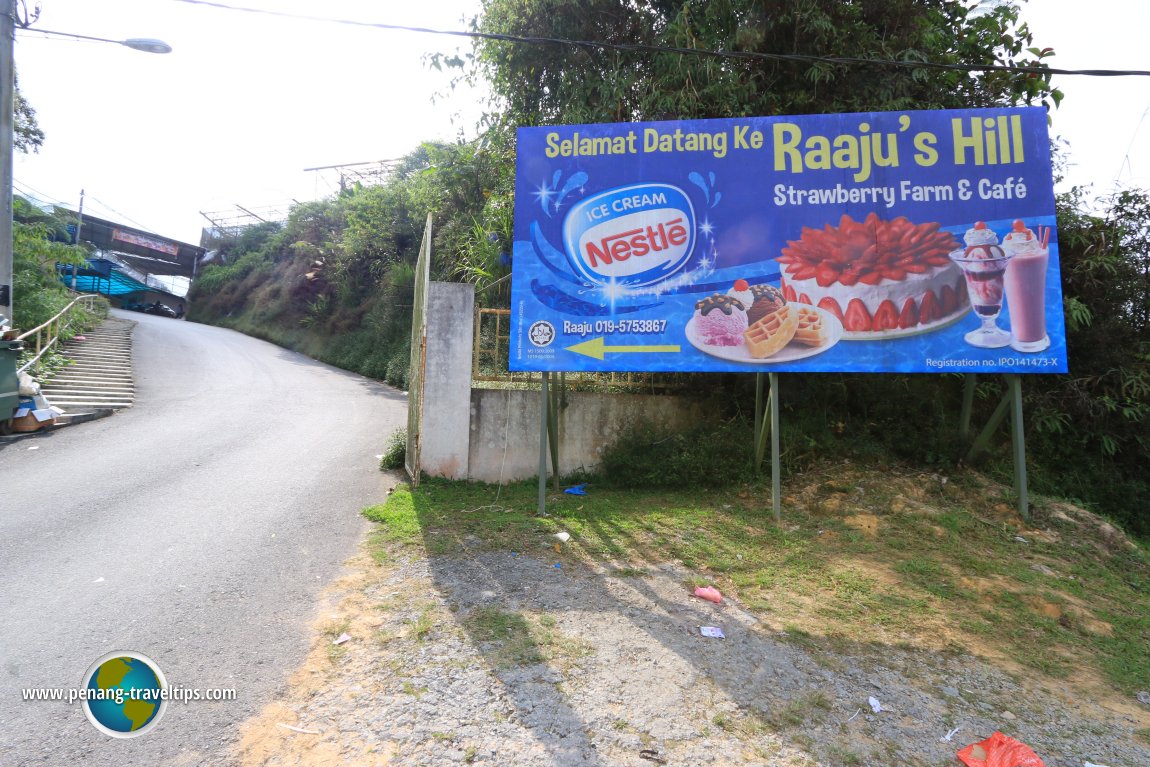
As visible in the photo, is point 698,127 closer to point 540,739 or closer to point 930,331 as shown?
point 930,331

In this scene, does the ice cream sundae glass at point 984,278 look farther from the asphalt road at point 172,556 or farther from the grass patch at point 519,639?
the asphalt road at point 172,556

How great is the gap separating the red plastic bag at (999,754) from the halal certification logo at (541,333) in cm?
439

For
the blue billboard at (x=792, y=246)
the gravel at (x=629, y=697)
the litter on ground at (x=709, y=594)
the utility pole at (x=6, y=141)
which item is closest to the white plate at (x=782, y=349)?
the blue billboard at (x=792, y=246)

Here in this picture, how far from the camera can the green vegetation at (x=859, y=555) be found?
3.74m

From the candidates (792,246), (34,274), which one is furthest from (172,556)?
(34,274)

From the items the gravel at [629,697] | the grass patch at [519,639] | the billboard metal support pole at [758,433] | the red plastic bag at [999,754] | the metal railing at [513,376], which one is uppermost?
the metal railing at [513,376]

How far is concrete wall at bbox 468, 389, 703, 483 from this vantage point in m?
7.12

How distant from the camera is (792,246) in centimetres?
579

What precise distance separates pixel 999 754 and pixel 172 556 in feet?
18.3

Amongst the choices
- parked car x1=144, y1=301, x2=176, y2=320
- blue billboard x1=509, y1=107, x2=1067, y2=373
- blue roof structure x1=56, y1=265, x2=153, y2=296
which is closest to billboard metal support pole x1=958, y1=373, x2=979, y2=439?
blue billboard x1=509, y1=107, x2=1067, y2=373

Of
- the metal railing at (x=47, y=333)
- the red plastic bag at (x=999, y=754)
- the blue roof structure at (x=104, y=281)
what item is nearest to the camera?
the red plastic bag at (x=999, y=754)

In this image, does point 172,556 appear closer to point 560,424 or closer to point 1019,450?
point 560,424

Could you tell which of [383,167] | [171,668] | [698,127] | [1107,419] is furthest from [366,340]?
[1107,419]

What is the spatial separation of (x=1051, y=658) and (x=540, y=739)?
3299mm
